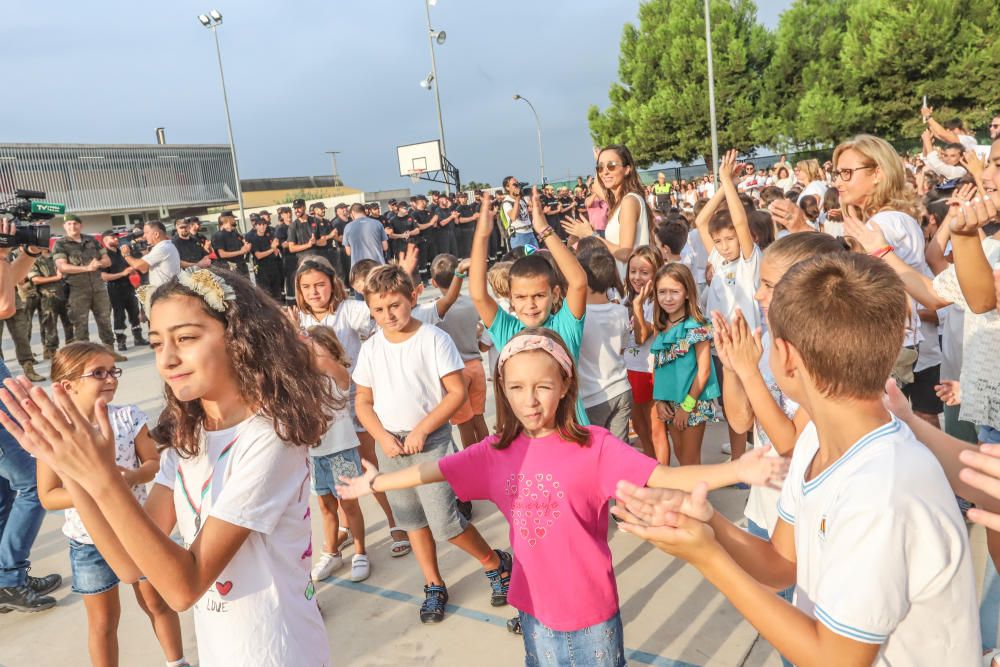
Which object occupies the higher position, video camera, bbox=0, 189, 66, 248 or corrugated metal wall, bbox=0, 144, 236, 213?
corrugated metal wall, bbox=0, 144, 236, 213

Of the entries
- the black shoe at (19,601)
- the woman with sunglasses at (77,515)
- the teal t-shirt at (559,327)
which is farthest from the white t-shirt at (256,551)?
the black shoe at (19,601)

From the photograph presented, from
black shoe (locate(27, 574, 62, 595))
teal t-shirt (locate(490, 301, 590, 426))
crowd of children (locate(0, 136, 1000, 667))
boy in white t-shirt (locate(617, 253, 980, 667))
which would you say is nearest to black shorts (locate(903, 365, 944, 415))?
crowd of children (locate(0, 136, 1000, 667))

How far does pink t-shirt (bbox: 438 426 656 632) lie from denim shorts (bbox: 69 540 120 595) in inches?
67.9

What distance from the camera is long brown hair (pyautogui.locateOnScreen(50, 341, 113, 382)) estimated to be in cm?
272

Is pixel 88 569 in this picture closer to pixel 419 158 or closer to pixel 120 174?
pixel 419 158

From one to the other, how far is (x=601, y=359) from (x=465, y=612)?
4.74 feet

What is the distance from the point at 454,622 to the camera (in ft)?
10.3

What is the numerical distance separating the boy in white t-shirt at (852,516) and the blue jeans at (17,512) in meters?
3.64

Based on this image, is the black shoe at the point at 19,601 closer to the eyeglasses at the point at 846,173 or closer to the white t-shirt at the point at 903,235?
the white t-shirt at the point at 903,235


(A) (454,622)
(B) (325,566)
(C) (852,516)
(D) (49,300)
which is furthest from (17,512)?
(D) (49,300)

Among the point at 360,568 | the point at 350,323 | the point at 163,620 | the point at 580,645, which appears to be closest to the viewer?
the point at 580,645

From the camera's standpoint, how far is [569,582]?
1.97 m

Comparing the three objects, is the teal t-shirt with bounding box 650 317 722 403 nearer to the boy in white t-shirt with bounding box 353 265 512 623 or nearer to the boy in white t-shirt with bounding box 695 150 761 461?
the boy in white t-shirt with bounding box 695 150 761 461

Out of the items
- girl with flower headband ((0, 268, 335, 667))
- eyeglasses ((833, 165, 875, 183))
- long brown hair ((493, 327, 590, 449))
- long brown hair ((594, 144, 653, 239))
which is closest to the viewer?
girl with flower headband ((0, 268, 335, 667))
